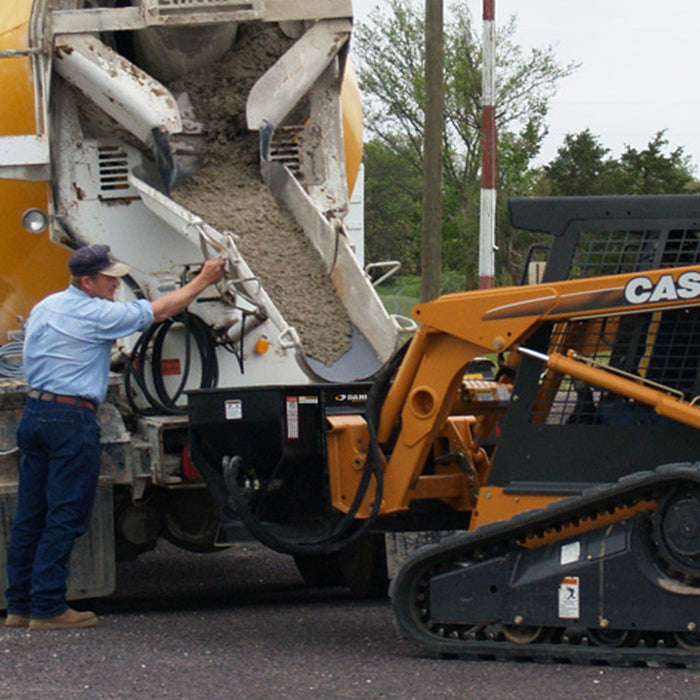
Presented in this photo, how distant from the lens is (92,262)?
646 centimetres

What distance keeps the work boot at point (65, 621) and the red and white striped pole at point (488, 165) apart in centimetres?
1046

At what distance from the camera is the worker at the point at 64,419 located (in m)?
6.38

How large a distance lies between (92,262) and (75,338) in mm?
338

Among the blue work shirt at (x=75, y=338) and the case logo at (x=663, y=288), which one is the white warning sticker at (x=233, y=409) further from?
the case logo at (x=663, y=288)

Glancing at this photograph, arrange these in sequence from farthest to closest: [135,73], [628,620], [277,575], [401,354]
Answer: [277,575] → [135,73] → [401,354] → [628,620]

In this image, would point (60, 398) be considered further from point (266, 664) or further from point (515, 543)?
point (515, 543)

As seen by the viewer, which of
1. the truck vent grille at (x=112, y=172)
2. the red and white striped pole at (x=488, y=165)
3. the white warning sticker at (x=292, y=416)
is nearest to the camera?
the white warning sticker at (x=292, y=416)

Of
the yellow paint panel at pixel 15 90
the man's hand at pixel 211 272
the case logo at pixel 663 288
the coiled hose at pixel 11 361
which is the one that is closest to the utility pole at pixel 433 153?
the yellow paint panel at pixel 15 90

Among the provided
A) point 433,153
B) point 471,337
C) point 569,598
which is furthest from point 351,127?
point 433,153

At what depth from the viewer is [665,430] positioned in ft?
18.3

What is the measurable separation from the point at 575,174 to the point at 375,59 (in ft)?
53.1

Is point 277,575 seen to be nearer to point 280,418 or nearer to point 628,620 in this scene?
point 280,418

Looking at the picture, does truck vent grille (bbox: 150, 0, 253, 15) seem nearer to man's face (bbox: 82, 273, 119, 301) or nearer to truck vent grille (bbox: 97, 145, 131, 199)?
truck vent grille (bbox: 97, 145, 131, 199)

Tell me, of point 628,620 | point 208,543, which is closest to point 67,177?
point 208,543
